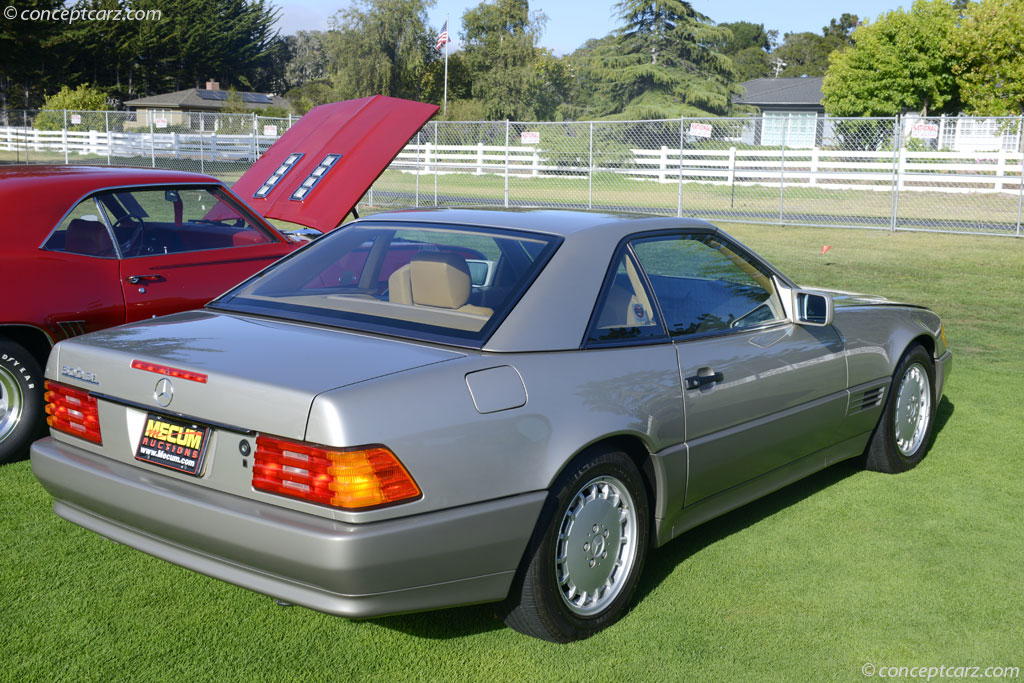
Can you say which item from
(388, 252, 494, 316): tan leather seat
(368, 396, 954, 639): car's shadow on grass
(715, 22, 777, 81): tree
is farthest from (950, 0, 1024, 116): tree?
(715, 22, 777, 81): tree

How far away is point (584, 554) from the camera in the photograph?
3.40 meters

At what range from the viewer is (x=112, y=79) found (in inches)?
3201

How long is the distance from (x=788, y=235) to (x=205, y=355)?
17.6 meters

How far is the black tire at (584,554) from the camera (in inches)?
126

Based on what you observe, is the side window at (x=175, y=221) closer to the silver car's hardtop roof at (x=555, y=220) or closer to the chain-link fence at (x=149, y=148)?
the silver car's hardtop roof at (x=555, y=220)

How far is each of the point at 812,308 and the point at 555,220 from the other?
1.29m

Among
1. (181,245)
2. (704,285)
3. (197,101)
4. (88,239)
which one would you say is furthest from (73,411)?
(197,101)

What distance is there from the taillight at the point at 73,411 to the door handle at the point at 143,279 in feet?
6.66

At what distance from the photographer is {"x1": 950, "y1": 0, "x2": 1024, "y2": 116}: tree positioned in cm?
3644

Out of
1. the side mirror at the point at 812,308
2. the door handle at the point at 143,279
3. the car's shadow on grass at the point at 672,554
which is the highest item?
the side mirror at the point at 812,308

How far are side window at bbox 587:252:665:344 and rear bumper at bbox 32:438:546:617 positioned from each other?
0.73 m

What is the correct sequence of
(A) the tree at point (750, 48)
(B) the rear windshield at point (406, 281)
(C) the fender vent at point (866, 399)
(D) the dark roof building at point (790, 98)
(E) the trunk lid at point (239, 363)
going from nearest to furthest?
(E) the trunk lid at point (239, 363) < (B) the rear windshield at point (406, 281) < (C) the fender vent at point (866, 399) < (D) the dark roof building at point (790, 98) < (A) the tree at point (750, 48)

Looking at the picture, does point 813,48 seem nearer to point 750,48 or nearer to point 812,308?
point 750,48

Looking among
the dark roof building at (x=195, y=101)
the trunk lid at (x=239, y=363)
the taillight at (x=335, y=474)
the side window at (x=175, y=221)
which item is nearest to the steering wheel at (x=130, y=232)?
the side window at (x=175, y=221)
